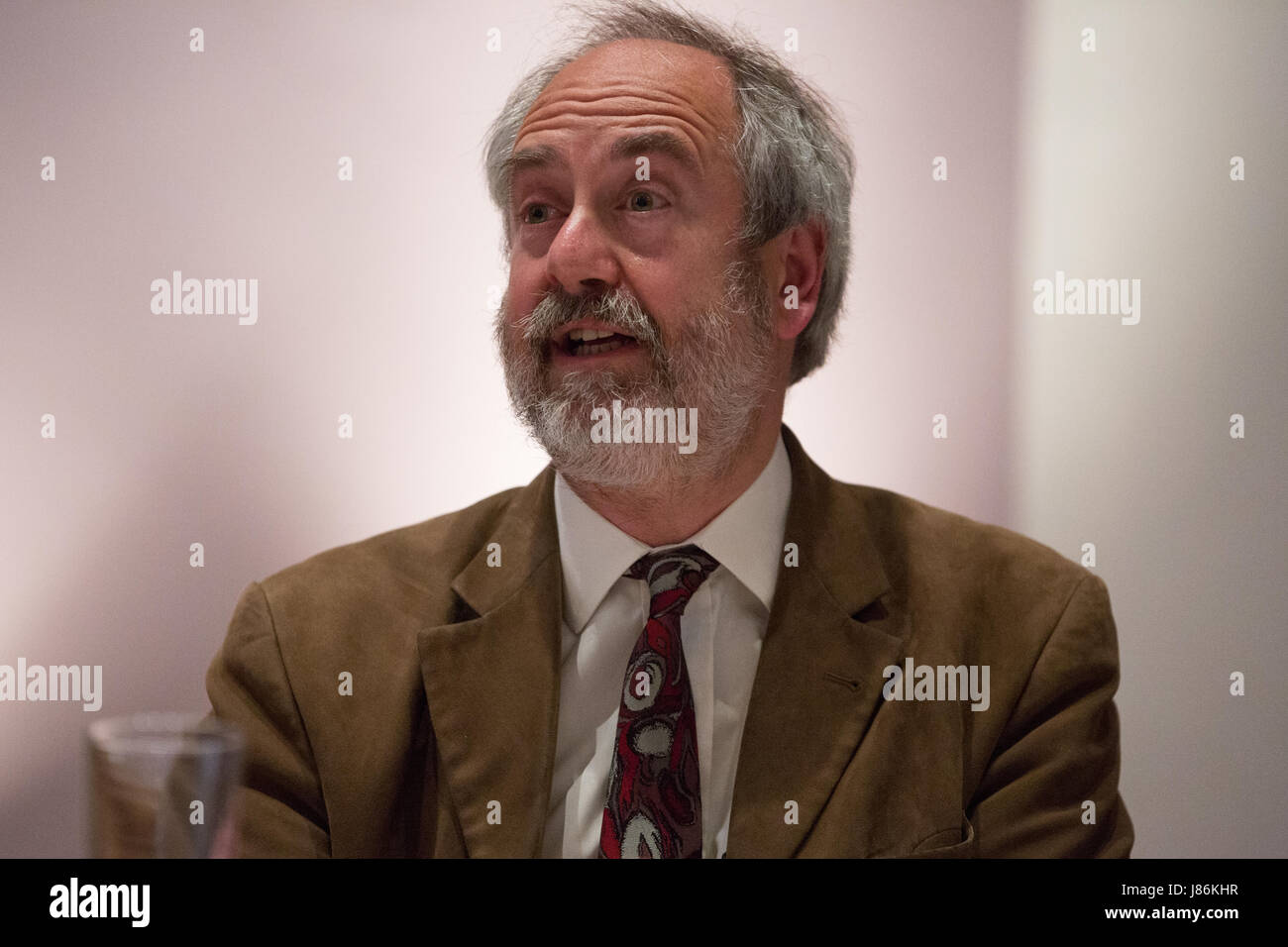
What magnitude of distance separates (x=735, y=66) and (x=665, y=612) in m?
1.04

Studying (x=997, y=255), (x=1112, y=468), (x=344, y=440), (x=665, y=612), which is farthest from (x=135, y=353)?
(x=1112, y=468)

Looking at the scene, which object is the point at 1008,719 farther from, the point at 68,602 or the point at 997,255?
the point at 68,602

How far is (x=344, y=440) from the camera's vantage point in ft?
7.79

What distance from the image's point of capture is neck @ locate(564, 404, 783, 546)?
2229 millimetres

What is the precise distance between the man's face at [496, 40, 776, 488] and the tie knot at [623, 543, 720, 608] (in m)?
0.14

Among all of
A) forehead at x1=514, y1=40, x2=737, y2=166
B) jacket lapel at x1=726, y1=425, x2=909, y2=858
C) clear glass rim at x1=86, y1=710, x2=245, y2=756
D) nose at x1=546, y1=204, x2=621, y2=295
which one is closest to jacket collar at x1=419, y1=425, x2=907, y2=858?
jacket lapel at x1=726, y1=425, x2=909, y2=858

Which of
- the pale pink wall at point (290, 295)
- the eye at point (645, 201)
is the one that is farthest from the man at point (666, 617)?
the pale pink wall at point (290, 295)

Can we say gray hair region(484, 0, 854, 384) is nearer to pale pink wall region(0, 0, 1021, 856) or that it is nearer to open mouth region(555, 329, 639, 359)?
pale pink wall region(0, 0, 1021, 856)

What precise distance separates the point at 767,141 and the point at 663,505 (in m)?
0.71

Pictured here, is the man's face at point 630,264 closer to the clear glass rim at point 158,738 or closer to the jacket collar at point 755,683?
the jacket collar at point 755,683

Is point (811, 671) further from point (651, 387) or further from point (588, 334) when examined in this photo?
point (588, 334)

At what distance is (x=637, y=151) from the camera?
214cm

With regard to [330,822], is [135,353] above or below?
above

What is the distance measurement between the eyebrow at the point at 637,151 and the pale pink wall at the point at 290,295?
9.1 inches
